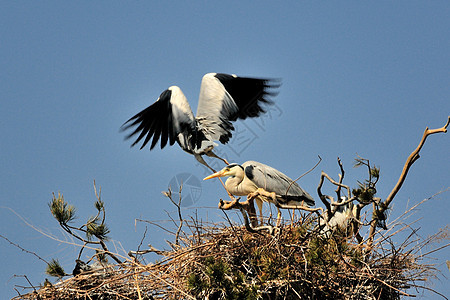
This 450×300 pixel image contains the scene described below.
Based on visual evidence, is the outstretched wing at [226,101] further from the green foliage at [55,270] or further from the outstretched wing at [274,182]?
the green foliage at [55,270]

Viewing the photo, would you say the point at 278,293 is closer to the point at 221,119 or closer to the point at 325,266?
the point at 325,266

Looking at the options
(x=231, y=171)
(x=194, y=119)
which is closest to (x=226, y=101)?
(x=194, y=119)

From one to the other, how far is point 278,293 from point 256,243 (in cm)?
47

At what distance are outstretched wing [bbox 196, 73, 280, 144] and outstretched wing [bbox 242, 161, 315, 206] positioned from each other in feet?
3.36

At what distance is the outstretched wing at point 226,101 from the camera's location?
23.2 feet

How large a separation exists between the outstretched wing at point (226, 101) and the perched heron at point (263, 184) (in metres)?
0.95

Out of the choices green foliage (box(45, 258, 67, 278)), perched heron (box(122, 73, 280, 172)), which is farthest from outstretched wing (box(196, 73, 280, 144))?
green foliage (box(45, 258, 67, 278))

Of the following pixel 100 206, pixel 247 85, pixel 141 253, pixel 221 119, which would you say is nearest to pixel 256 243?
pixel 141 253

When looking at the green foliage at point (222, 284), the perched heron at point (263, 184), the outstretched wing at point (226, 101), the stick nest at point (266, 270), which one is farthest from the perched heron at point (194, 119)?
the green foliage at point (222, 284)

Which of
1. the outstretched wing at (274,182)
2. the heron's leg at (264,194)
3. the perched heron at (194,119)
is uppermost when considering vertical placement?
the perched heron at (194,119)

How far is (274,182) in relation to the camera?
601 cm

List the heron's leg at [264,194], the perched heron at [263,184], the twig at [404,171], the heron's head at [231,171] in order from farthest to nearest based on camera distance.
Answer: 1. the heron's head at [231,171]
2. the perched heron at [263,184]
3. the heron's leg at [264,194]
4. the twig at [404,171]

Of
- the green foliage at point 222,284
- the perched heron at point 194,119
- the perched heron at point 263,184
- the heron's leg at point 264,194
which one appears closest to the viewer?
the green foliage at point 222,284

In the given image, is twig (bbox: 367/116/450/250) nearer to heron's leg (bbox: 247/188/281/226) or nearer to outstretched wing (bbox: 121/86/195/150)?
heron's leg (bbox: 247/188/281/226)
